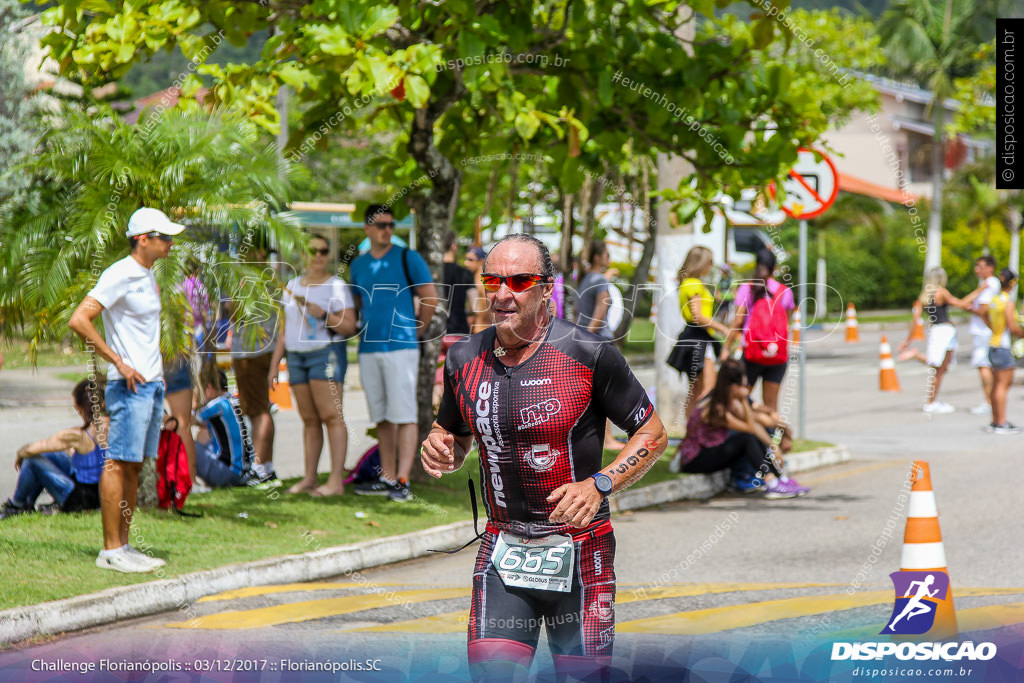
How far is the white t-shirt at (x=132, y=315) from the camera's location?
20.9 feet

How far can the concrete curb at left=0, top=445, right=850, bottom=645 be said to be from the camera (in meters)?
5.51

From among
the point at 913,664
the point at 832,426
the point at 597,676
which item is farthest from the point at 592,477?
the point at 832,426

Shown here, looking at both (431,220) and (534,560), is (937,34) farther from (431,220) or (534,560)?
(534,560)

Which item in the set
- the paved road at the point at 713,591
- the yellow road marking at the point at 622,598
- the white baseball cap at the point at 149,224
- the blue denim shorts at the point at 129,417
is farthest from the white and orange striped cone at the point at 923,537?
the white baseball cap at the point at 149,224

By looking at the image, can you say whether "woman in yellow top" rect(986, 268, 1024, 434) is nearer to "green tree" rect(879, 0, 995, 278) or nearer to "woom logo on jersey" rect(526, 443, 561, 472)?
"woom logo on jersey" rect(526, 443, 561, 472)

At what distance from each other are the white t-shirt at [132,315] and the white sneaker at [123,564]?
96cm

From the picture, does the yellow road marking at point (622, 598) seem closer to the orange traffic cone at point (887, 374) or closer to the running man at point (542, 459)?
the running man at point (542, 459)

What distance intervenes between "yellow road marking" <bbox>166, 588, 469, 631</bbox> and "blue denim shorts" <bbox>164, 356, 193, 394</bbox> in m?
2.69

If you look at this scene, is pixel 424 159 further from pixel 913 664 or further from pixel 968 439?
pixel 968 439

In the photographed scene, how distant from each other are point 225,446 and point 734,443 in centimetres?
412

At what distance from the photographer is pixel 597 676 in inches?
136

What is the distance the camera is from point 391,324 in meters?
8.55

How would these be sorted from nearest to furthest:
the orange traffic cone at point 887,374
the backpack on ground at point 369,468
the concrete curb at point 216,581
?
the concrete curb at point 216,581 < the backpack on ground at point 369,468 < the orange traffic cone at point 887,374

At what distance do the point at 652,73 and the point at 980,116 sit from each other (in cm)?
2905
